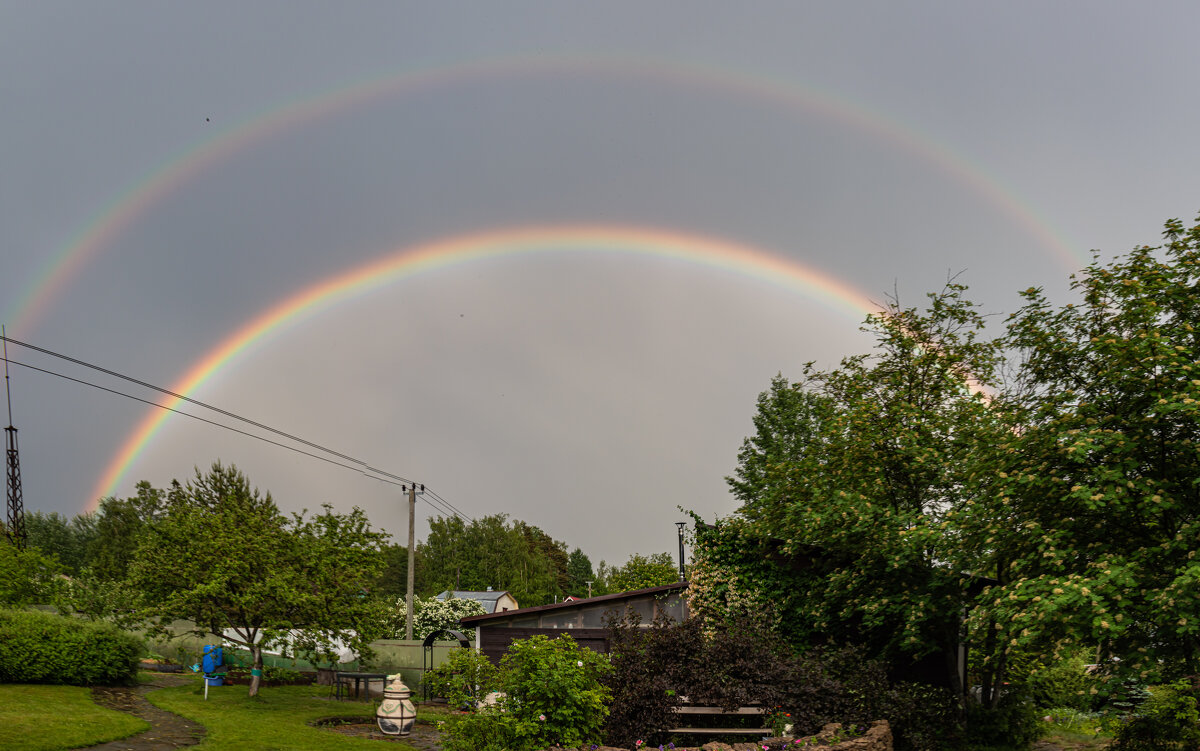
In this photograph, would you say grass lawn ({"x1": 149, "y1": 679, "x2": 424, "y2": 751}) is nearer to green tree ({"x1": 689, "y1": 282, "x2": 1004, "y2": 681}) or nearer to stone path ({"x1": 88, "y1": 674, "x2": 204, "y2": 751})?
stone path ({"x1": 88, "y1": 674, "x2": 204, "y2": 751})

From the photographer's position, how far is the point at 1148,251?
49.7 feet

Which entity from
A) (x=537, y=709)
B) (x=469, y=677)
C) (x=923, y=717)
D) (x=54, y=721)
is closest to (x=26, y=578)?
(x=54, y=721)

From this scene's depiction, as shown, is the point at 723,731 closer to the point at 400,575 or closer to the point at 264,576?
the point at 264,576

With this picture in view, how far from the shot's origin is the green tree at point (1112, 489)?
40.2 ft

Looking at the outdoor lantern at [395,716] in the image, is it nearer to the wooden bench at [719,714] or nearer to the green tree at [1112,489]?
the wooden bench at [719,714]

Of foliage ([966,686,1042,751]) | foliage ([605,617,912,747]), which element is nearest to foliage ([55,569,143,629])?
foliage ([605,617,912,747])

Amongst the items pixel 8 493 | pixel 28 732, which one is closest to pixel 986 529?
pixel 28 732

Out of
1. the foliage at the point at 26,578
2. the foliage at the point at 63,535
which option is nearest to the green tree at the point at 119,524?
the foliage at the point at 63,535

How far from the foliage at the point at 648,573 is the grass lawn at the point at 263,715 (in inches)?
1252

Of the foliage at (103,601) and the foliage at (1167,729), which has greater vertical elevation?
the foliage at (103,601)

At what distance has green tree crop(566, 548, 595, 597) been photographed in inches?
4879

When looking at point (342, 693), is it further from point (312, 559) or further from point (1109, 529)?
point (1109, 529)

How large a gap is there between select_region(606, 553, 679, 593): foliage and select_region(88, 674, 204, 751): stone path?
36160mm

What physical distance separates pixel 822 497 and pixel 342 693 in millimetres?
21020
